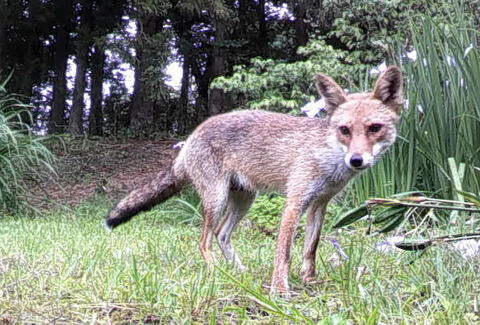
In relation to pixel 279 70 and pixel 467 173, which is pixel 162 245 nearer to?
pixel 467 173

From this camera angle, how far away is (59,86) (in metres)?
19.3

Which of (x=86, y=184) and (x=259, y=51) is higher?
(x=259, y=51)

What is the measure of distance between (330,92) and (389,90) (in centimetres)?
36

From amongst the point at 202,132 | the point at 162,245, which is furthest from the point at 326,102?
the point at 162,245

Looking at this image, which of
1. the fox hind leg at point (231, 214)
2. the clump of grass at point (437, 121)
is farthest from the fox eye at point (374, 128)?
the clump of grass at point (437, 121)

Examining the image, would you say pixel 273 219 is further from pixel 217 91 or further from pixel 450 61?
pixel 217 91

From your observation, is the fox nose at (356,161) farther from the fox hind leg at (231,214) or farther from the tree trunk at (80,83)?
the tree trunk at (80,83)

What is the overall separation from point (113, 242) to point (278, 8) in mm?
19167

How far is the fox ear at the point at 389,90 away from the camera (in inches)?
130

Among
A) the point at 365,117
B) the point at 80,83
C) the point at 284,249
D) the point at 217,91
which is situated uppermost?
the point at 80,83

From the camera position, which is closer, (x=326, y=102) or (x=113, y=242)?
(x=326, y=102)

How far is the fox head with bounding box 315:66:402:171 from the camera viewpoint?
3.07m

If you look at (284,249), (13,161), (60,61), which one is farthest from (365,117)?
(60,61)

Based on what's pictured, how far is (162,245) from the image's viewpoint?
15.2ft
